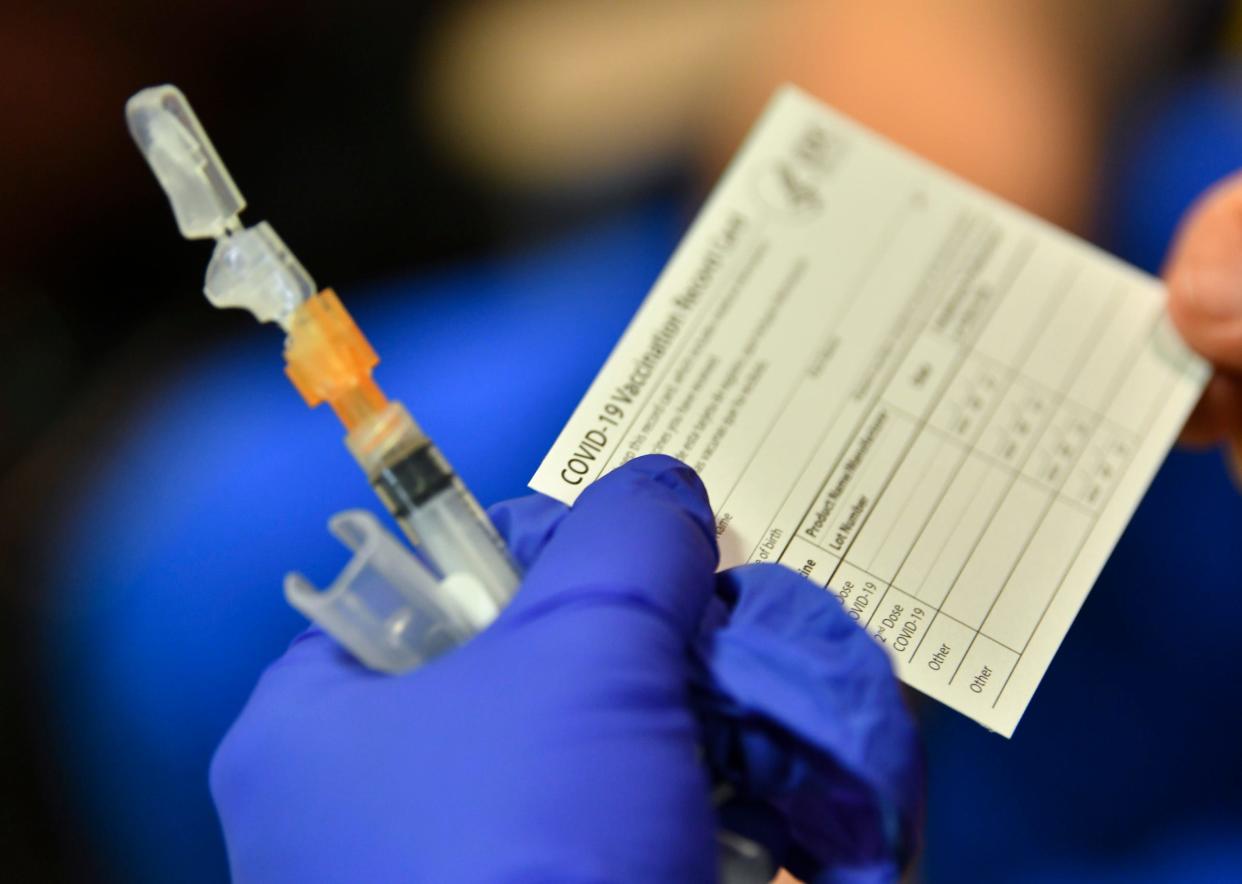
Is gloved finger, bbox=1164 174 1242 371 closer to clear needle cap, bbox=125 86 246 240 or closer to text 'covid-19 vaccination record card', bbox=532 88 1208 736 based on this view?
text 'covid-19 vaccination record card', bbox=532 88 1208 736

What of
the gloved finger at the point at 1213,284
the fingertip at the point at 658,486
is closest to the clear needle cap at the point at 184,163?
the fingertip at the point at 658,486

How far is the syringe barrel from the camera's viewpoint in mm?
482

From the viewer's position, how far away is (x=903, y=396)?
622 millimetres

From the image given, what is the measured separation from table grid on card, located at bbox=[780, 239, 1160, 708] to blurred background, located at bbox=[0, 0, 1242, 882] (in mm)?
132

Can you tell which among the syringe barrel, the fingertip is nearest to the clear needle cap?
the syringe barrel

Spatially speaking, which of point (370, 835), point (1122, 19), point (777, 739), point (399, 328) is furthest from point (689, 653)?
point (1122, 19)

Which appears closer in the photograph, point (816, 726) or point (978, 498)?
point (816, 726)

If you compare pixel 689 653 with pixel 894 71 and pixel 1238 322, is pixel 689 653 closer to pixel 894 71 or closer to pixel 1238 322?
pixel 1238 322

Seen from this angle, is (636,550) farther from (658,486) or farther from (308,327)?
(308,327)

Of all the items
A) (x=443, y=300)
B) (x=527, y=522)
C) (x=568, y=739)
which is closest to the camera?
(x=568, y=739)

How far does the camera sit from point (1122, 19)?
3.51ft

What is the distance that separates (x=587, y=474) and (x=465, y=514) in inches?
3.6

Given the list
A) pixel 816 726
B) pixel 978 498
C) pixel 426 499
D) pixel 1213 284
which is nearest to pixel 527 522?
pixel 426 499

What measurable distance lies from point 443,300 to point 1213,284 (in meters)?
0.59
